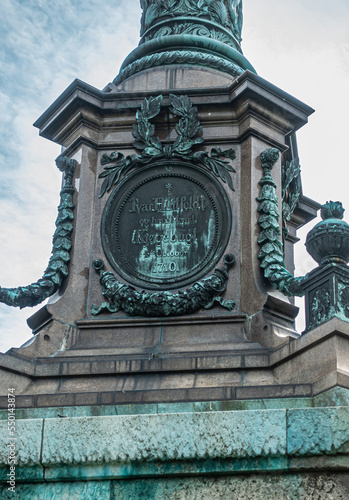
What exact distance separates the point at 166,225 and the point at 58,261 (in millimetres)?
1394

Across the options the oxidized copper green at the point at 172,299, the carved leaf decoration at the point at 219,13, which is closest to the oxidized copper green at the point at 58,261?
the oxidized copper green at the point at 172,299

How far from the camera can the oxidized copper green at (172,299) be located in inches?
421

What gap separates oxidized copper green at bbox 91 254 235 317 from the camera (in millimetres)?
10695

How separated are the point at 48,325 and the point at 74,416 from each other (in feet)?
6.08

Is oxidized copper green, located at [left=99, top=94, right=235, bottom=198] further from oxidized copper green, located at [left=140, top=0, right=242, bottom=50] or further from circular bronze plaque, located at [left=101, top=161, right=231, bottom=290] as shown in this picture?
oxidized copper green, located at [left=140, top=0, right=242, bottom=50]

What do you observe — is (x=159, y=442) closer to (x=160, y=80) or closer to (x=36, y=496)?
(x=36, y=496)

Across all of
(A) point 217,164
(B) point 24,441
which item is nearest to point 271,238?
(A) point 217,164

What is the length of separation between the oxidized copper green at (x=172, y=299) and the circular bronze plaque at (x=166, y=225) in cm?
23

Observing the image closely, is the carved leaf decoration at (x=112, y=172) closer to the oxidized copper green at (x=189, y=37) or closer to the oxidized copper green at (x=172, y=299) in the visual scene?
the oxidized copper green at (x=172, y=299)

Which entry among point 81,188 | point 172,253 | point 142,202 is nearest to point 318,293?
point 172,253

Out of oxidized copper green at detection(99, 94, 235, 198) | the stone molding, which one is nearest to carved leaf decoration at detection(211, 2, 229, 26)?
oxidized copper green at detection(99, 94, 235, 198)

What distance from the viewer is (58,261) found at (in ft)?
37.1

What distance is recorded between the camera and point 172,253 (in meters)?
11.2

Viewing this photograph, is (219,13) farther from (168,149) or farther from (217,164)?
(217,164)
